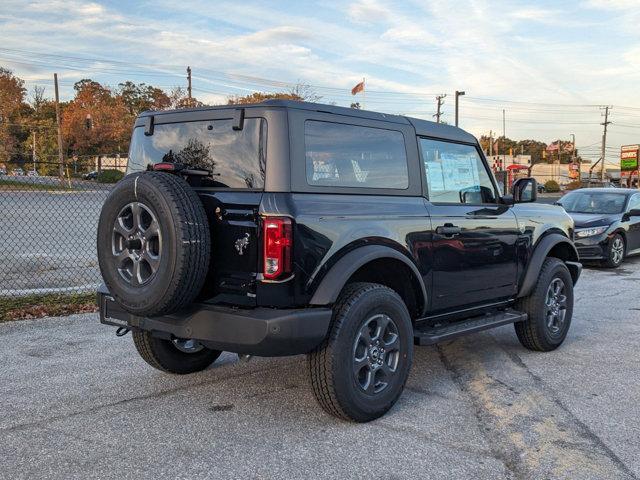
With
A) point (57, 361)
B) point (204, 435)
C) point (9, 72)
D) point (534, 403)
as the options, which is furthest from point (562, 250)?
point (9, 72)

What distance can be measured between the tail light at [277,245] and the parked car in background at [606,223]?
903 centimetres

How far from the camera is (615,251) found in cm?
1111

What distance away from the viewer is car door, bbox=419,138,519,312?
14.5 ft

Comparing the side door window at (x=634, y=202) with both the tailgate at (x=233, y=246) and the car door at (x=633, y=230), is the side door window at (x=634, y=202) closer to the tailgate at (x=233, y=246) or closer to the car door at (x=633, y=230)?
the car door at (x=633, y=230)

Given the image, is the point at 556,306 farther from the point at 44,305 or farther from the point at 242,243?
the point at 44,305

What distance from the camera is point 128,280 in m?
3.57

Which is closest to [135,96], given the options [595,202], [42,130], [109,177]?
[42,130]

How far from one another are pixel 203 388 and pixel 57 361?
1434mm

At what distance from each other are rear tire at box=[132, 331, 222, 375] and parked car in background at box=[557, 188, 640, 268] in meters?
8.38

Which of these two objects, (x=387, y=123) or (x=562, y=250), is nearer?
(x=387, y=123)

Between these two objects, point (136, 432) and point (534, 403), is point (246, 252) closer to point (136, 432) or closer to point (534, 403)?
point (136, 432)

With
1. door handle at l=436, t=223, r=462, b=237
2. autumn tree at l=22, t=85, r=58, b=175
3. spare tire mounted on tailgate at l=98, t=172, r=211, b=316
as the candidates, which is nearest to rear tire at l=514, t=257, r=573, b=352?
door handle at l=436, t=223, r=462, b=237

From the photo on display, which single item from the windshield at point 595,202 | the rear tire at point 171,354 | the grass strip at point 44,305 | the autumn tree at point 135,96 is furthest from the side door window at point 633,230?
the autumn tree at point 135,96

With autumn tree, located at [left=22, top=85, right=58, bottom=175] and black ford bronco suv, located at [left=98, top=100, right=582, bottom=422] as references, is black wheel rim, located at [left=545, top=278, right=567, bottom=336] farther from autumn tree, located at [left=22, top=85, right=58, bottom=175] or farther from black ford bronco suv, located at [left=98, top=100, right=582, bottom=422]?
autumn tree, located at [left=22, top=85, right=58, bottom=175]
